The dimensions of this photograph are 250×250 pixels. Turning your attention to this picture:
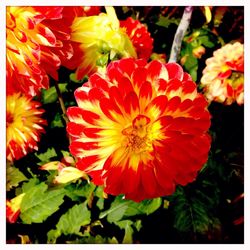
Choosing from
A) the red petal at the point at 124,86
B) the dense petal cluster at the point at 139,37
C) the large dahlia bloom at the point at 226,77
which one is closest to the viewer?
the red petal at the point at 124,86

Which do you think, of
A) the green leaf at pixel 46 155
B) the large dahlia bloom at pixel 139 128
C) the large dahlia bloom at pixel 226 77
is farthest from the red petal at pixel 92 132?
the large dahlia bloom at pixel 226 77

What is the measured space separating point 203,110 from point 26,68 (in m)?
0.25

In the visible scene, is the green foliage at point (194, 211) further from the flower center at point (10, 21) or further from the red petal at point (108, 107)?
the flower center at point (10, 21)

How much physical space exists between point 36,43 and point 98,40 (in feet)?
0.29

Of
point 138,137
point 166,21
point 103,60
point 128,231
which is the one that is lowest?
point 128,231

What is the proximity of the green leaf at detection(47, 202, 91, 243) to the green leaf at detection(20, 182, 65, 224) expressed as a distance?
0.02 m

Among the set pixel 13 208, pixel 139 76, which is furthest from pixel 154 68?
pixel 13 208

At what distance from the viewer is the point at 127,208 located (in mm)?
747

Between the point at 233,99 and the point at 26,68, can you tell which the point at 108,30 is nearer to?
the point at 26,68

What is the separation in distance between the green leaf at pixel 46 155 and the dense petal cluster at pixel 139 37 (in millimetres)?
221

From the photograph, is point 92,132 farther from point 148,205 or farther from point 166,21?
point 166,21

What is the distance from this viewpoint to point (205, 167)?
770mm

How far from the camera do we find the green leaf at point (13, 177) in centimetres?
77

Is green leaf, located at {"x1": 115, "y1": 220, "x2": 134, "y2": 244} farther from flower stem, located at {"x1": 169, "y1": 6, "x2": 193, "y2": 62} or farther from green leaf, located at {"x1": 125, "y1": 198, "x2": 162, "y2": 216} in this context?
flower stem, located at {"x1": 169, "y1": 6, "x2": 193, "y2": 62}
